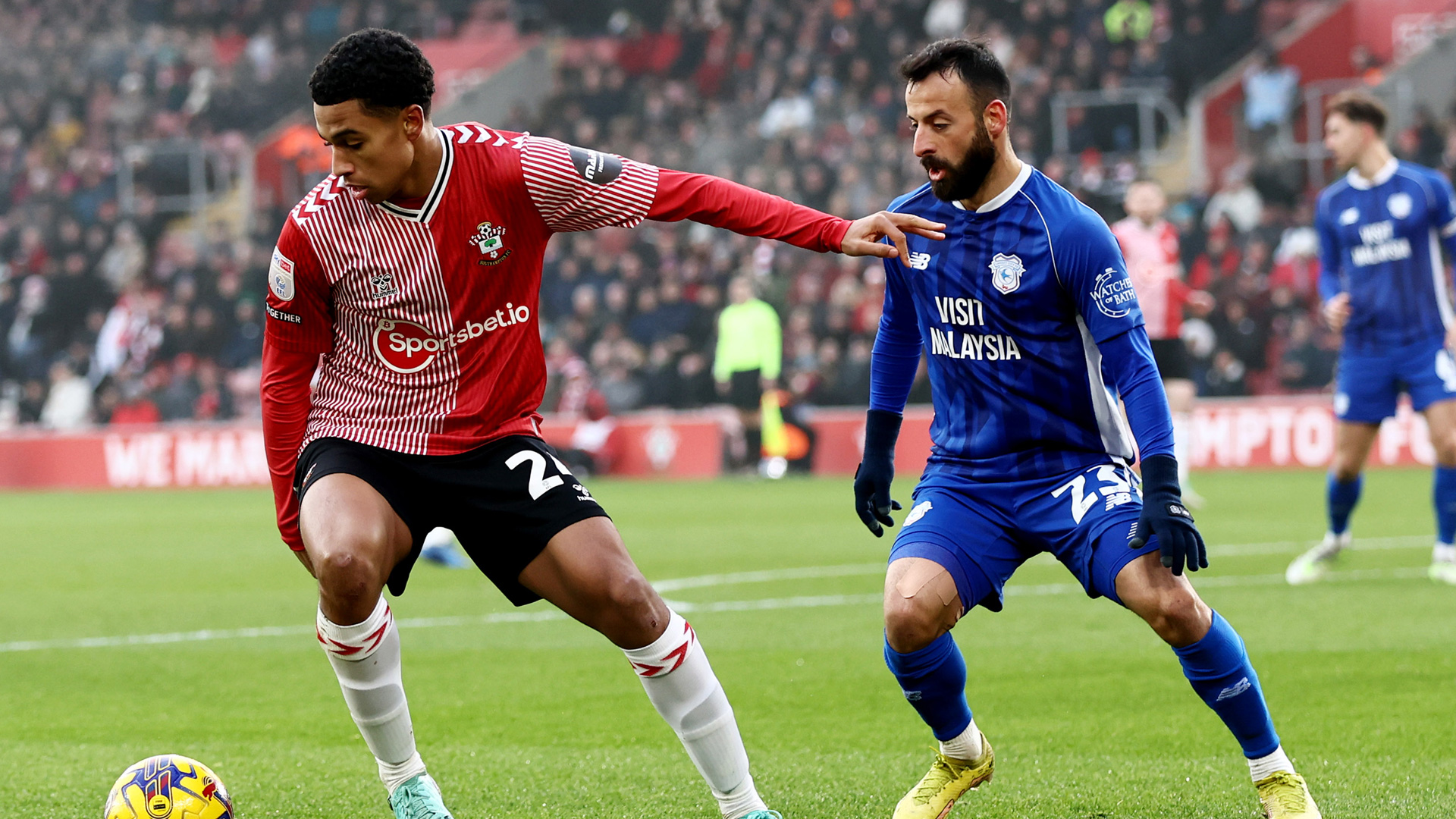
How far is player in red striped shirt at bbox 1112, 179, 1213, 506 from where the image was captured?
12070 mm

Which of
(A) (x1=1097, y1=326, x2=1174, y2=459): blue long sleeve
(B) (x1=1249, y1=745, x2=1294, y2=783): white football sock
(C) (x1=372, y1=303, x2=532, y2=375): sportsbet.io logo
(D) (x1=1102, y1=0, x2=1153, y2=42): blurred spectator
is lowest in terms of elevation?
(B) (x1=1249, y1=745, x2=1294, y2=783): white football sock

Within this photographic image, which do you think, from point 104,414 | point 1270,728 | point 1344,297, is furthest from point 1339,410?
point 104,414

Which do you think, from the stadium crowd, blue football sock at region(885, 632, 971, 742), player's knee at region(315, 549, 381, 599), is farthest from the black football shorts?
the stadium crowd

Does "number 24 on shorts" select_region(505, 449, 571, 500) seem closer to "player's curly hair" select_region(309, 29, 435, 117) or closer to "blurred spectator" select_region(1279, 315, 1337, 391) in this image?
"player's curly hair" select_region(309, 29, 435, 117)

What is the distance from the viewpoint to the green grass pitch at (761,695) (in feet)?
15.6

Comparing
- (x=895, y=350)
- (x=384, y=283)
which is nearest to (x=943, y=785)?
(x=895, y=350)

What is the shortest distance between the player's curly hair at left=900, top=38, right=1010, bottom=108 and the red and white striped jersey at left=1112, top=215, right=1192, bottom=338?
7.84 meters

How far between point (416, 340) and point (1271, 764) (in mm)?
2436

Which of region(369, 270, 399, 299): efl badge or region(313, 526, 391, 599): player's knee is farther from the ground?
region(369, 270, 399, 299): efl badge

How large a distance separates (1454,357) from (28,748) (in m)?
7.15

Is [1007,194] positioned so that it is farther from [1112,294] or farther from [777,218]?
[777,218]

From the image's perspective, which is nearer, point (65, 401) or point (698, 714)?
point (698, 714)

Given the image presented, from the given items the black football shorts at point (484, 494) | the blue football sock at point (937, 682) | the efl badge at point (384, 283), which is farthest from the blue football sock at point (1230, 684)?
the efl badge at point (384, 283)

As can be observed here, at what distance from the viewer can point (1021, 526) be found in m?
4.38
